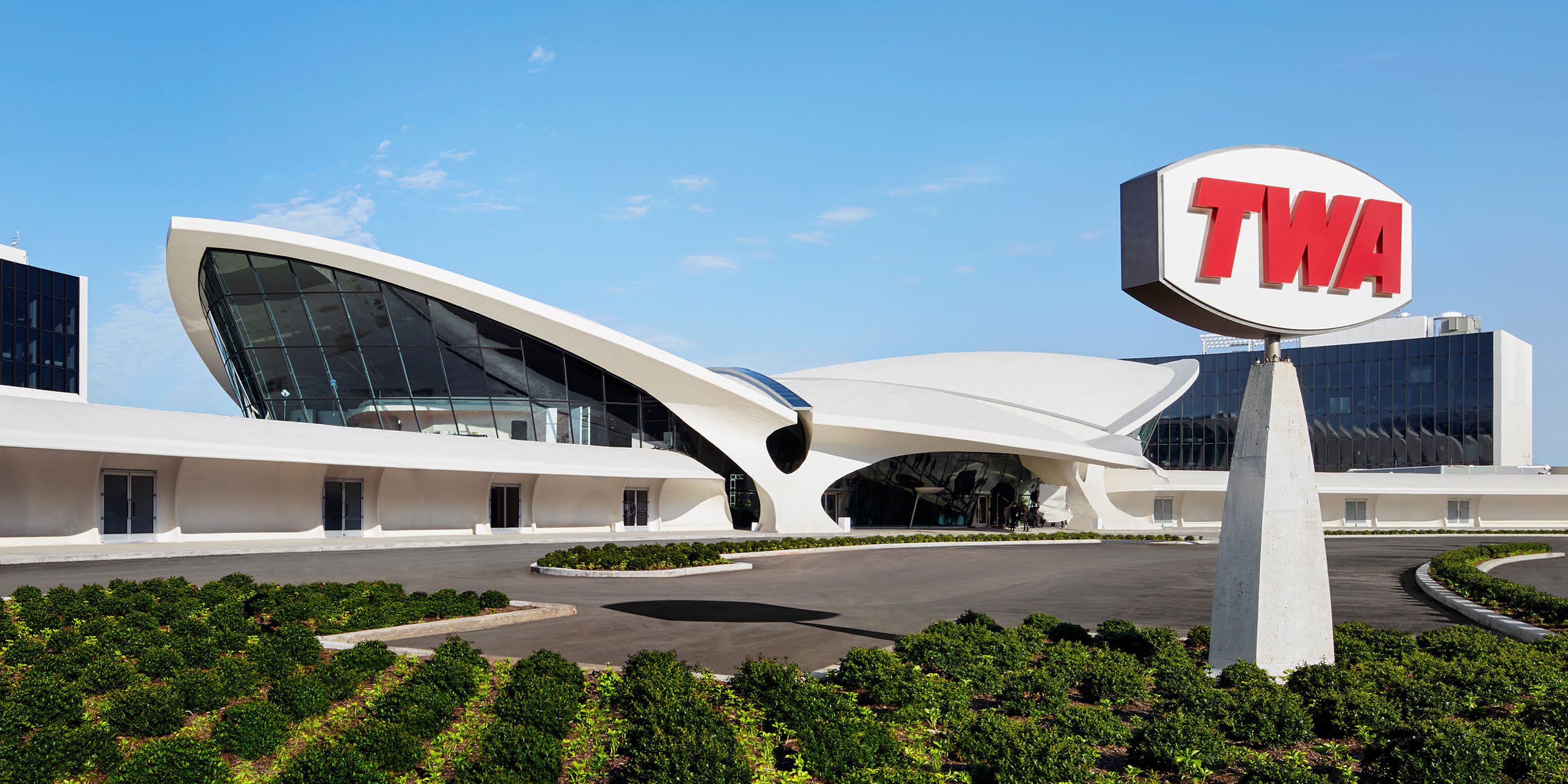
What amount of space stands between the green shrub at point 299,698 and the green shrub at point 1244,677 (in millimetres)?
7806

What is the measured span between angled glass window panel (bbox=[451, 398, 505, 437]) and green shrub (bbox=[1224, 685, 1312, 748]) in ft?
101

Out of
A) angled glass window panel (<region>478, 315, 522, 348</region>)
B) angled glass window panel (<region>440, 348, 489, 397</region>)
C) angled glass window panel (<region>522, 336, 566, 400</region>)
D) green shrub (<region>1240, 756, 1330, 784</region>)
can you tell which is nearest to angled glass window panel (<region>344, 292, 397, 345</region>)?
angled glass window panel (<region>440, 348, 489, 397</region>)

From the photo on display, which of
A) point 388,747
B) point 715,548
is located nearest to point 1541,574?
point 715,548

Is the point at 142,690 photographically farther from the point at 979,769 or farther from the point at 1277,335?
the point at 1277,335

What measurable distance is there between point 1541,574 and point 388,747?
27.3 meters

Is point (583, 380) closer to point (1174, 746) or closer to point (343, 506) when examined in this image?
point (343, 506)

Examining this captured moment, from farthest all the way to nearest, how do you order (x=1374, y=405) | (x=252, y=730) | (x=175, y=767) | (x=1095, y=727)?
(x=1374, y=405)
(x=1095, y=727)
(x=252, y=730)
(x=175, y=767)

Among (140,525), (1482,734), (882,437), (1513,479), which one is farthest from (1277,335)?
(1513,479)

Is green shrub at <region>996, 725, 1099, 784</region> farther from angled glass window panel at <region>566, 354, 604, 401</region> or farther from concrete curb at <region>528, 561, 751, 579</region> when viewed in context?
angled glass window panel at <region>566, 354, 604, 401</region>

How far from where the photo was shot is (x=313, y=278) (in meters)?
34.9

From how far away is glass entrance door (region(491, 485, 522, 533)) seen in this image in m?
36.3

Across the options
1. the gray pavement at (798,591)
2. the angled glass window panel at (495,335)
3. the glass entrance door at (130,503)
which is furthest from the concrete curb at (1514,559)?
the glass entrance door at (130,503)

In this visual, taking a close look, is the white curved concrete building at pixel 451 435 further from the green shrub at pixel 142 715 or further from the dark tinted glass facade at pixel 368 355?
the green shrub at pixel 142 715

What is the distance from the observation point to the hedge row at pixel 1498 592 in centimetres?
1527
